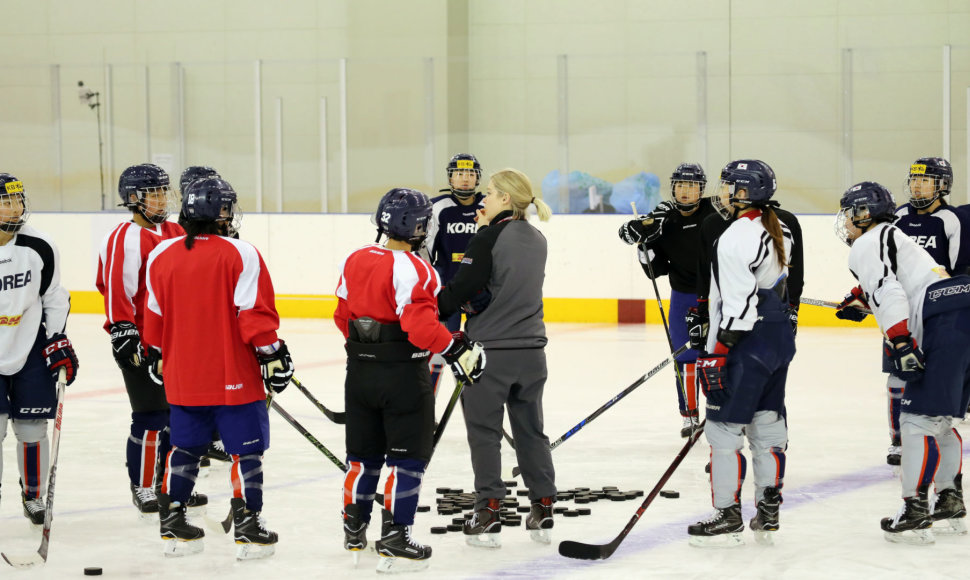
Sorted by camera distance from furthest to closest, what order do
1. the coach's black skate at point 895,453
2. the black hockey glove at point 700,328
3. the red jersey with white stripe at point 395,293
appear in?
the coach's black skate at point 895,453, the black hockey glove at point 700,328, the red jersey with white stripe at point 395,293

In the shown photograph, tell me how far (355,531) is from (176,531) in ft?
1.88

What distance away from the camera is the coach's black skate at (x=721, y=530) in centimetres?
401

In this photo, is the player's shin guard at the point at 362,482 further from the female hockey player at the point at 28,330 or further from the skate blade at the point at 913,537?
the skate blade at the point at 913,537

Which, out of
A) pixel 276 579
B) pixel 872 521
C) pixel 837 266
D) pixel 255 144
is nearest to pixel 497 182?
pixel 276 579

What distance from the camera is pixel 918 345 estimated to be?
13.3 feet

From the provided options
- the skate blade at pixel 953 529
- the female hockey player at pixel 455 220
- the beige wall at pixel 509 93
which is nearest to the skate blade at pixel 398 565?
the skate blade at pixel 953 529

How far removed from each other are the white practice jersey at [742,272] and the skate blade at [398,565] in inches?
45.2

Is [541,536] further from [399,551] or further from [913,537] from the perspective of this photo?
[913,537]

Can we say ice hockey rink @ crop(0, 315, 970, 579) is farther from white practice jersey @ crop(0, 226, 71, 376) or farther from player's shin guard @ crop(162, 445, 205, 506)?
white practice jersey @ crop(0, 226, 71, 376)

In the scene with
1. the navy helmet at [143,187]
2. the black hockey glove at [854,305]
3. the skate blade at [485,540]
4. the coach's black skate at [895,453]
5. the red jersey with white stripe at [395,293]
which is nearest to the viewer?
the red jersey with white stripe at [395,293]

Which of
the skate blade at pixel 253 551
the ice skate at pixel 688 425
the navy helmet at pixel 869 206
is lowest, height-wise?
the skate blade at pixel 253 551

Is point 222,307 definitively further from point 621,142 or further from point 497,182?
point 621,142

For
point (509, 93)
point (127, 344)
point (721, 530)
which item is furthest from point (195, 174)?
point (509, 93)

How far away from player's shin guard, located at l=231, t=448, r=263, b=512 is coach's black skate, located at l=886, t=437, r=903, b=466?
2.80 meters
